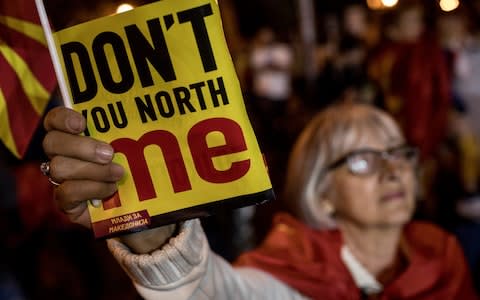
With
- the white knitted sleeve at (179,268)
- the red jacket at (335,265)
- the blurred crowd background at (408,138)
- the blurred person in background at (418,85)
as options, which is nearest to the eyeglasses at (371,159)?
the red jacket at (335,265)

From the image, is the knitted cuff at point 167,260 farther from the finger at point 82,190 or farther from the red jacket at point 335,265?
the red jacket at point 335,265

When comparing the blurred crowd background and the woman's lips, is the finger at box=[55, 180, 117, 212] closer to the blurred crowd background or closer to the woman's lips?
the woman's lips

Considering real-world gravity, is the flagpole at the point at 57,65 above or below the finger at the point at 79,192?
above

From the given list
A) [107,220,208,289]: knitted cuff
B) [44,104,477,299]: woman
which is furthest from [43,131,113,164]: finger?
[44,104,477,299]: woman

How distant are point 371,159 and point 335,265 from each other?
37 cm

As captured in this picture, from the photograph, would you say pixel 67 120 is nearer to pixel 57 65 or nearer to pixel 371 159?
pixel 57 65

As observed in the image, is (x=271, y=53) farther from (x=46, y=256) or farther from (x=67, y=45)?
(x=67, y=45)

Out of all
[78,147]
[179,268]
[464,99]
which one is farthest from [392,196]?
[464,99]

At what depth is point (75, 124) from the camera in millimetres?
1286

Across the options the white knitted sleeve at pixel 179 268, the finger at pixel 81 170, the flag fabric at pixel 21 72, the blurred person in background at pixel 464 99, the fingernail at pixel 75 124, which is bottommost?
the blurred person in background at pixel 464 99

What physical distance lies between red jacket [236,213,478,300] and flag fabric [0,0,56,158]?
0.78 metres

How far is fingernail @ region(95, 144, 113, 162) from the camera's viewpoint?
4.23 feet

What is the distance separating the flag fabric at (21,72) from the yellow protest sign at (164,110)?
0.35 metres

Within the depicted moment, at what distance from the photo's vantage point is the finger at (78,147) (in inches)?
50.4
